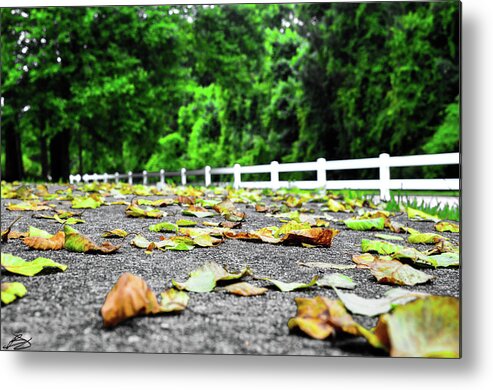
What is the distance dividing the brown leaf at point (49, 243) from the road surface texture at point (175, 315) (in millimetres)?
31

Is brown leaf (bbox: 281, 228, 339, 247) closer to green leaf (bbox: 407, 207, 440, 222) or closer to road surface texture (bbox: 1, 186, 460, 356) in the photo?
road surface texture (bbox: 1, 186, 460, 356)

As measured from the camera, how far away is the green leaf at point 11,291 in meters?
1.17

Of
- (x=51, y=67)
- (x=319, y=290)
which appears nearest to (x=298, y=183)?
(x=51, y=67)

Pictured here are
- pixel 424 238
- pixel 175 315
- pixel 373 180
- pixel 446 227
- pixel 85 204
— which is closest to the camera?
pixel 175 315

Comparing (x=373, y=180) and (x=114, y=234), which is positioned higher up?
(x=373, y=180)

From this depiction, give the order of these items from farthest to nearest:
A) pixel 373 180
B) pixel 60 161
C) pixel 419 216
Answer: pixel 60 161 → pixel 373 180 → pixel 419 216

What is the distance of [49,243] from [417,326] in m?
1.26

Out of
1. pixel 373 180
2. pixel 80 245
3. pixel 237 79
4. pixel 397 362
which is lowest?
pixel 397 362

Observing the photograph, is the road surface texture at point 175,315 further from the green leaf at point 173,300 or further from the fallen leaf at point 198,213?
the fallen leaf at point 198,213

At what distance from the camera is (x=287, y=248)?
1848mm

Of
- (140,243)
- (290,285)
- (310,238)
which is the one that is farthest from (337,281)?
(140,243)

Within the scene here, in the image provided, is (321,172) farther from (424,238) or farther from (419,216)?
(424,238)

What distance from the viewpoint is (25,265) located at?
1360 mm

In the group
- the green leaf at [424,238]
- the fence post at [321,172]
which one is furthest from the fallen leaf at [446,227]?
the fence post at [321,172]
